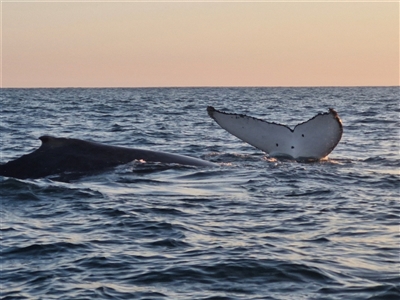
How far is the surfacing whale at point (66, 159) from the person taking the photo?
34.2ft

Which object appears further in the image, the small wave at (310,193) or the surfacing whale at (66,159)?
the surfacing whale at (66,159)

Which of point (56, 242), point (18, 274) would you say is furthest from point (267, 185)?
point (18, 274)

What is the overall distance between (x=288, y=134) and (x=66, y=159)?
3804mm

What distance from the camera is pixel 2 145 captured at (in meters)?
18.6

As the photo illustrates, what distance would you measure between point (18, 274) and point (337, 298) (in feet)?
8.80

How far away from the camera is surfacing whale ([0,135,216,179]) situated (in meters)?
10.4

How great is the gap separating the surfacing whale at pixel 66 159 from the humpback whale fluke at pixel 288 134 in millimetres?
1781

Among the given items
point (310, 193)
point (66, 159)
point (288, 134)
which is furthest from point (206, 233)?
point (288, 134)

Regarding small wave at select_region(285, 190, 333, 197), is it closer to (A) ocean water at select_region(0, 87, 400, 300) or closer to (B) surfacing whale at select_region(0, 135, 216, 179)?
(A) ocean water at select_region(0, 87, 400, 300)

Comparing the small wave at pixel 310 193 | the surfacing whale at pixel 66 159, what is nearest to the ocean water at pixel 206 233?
the small wave at pixel 310 193

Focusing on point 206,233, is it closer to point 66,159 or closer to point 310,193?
point 310,193

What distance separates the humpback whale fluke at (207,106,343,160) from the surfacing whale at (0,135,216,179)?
178 cm

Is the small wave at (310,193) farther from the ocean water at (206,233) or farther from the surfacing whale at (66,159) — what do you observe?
the surfacing whale at (66,159)

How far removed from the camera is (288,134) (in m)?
12.7
